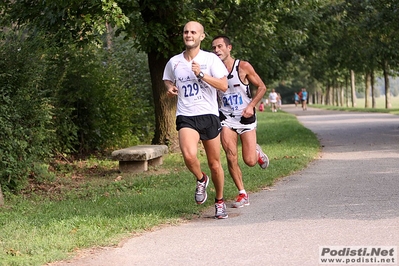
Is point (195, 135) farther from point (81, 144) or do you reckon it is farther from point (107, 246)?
point (81, 144)

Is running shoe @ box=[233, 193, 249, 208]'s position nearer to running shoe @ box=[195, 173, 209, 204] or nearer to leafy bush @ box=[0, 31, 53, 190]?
running shoe @ box=[195, 173, 209, 204]

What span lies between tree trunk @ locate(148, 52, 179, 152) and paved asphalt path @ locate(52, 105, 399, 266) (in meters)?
5.78

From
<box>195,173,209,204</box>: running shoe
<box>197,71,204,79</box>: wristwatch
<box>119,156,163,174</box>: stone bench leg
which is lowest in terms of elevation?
<box>119,156,163,174</box>: stone bench leg

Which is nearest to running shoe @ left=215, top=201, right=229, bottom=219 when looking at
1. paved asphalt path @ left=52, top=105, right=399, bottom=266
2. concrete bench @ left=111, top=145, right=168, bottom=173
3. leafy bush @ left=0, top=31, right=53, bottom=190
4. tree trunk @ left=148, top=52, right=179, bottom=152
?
paved asphalt path @ left=52, top=105, right=399, bottom=266

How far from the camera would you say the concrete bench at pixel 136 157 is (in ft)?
46.2

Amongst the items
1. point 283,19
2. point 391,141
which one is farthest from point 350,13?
point 391,141

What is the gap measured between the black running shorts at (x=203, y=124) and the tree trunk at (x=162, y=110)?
904 cm

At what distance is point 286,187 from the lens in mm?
11094

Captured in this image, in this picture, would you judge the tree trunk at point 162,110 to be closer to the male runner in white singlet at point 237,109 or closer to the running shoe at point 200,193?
the male runner in white singlet at point 237,109

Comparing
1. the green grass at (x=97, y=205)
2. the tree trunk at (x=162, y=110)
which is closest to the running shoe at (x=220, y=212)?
the green grass at (x=97, y=205)

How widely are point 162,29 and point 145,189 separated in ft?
16.9

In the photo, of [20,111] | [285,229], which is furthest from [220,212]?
[20,111]

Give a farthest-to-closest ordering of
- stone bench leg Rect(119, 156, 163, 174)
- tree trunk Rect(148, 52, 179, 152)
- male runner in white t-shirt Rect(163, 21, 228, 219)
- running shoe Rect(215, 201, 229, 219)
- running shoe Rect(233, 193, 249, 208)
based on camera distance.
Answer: tree trunk Rect(148, 52, 179, 152)
stone bench leg Rect(119, 156, 163, 174)
running shoe Rect(233, 193, 249, 208)
running shoe Rect(215, 201, 229, 219)
male runner in white t-shirt Rect(163, 21, 228, 219)

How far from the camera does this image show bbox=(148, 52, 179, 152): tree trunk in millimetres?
17344
